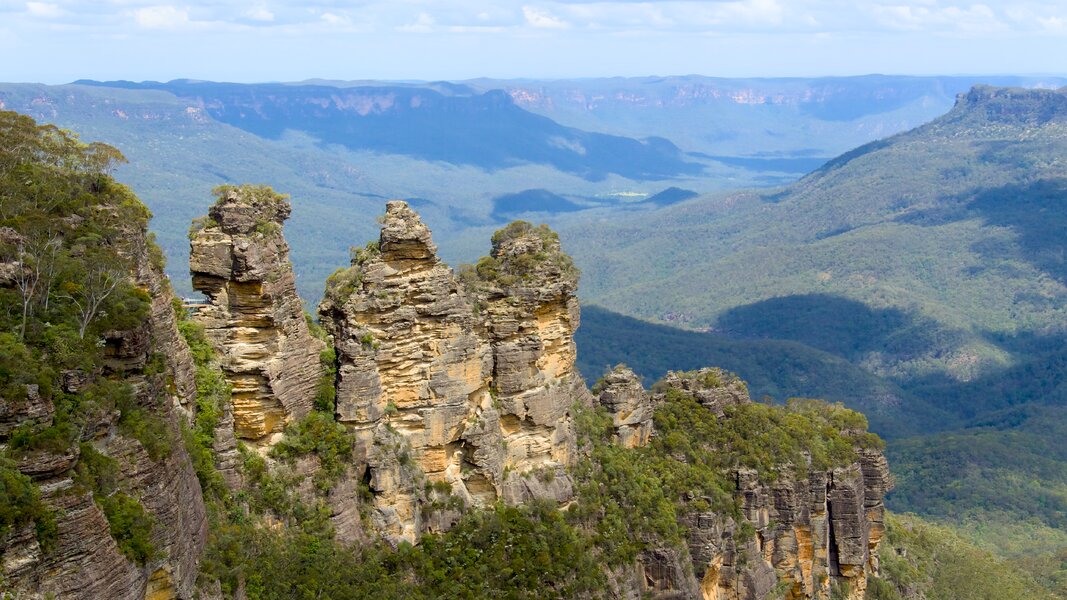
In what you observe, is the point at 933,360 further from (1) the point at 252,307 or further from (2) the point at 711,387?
(1) the point at 252,307

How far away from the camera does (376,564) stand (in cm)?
3142

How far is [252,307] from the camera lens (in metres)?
30.2

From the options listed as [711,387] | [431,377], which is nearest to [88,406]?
[431,377]

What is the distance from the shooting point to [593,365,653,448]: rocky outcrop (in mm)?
42344

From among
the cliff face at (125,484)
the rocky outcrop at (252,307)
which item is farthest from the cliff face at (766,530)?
the cliff face at (125,484)

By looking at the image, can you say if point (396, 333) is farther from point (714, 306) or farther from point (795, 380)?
point (714, 306)

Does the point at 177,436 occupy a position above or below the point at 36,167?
below

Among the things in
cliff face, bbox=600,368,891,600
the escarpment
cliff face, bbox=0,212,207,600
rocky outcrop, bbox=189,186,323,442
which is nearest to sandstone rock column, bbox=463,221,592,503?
cliff face, bbox=600,368,891,600

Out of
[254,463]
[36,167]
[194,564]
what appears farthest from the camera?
[254,463]

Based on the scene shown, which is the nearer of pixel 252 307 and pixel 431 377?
pixel 252 307

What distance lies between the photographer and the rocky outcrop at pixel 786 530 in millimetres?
41562

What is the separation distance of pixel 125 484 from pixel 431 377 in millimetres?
13166

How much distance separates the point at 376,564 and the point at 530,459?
25.8ft

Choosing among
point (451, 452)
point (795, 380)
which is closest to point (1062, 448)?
point (795, 380)
